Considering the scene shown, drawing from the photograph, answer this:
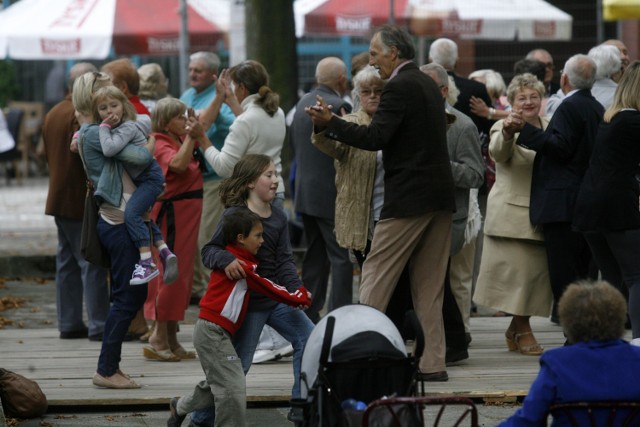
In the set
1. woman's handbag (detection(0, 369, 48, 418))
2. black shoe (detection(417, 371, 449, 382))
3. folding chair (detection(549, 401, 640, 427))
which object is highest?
folding chair (detection(549, 401, 640, 427))

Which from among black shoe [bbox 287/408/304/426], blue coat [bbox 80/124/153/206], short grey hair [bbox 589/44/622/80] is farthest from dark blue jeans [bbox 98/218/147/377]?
short grey hair [bbox 589/44/622/80]

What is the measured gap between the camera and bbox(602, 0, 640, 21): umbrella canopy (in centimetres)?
1614

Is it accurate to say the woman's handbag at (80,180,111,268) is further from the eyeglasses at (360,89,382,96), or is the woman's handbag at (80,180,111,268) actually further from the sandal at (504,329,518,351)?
the sandal at (504,329,518,351)

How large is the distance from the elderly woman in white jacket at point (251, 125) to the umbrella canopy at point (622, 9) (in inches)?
304

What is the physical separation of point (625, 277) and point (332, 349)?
342cm

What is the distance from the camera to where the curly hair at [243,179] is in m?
7.12

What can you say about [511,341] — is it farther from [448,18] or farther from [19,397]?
[448,18]

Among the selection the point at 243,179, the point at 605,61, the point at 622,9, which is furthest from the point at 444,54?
the point at 622,9

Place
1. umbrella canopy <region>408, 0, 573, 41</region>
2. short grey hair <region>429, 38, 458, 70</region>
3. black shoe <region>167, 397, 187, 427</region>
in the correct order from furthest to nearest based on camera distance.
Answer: umbrella canopy <region>408, 0, 573, 41</region> → short grey hair <region>429, 38, 458, 70</region> → black shoe <region>167, 397, 187, 427</region>

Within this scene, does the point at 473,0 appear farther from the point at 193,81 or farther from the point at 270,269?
the point at 270,269

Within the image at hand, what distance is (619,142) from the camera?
8.33 meters

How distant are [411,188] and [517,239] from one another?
5.36ft

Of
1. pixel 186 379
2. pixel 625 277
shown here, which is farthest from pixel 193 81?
pixel 625 277

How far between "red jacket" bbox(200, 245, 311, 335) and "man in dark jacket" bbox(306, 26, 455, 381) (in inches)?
45.9
